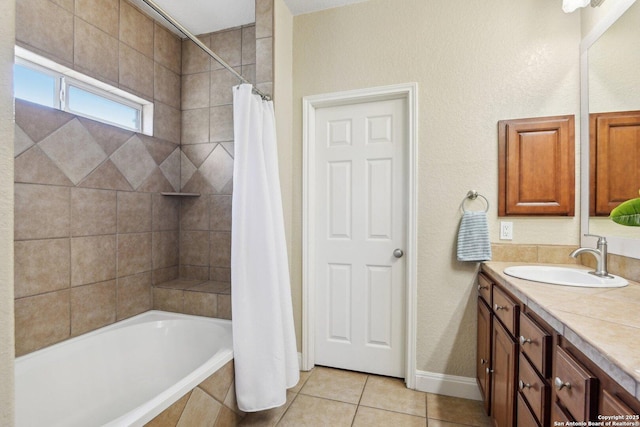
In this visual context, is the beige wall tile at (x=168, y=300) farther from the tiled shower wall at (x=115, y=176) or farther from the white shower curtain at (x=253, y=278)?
the white shower curtain at (x=253, y=278)

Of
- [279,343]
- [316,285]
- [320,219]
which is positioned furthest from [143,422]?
[320,219]

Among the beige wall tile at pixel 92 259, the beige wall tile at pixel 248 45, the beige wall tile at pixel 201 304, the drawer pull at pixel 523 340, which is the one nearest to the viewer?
the drawer pull at pixel 523 340

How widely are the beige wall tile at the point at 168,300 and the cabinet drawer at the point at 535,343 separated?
2136 mm

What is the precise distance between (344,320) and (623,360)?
1.77 meters

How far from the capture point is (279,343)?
Result: 1.65 m

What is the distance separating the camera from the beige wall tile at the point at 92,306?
1.78 m

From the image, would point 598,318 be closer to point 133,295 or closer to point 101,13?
point 133,295

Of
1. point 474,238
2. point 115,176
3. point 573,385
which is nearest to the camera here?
point 573,385

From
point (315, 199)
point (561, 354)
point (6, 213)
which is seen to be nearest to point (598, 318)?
point (561, 354)

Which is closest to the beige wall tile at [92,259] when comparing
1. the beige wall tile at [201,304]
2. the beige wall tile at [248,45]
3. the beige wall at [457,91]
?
the beige wall tile at [201,304]

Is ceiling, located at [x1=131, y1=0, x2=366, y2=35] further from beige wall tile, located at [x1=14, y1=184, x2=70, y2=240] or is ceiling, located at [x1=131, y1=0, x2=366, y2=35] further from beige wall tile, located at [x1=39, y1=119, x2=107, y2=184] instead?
beige wall tile, located at [x1=14, y1=184, x2=70, y2=240]

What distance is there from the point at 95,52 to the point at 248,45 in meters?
1.10

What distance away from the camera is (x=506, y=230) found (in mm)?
1835

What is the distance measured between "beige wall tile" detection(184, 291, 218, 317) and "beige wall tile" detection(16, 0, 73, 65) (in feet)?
5.59
